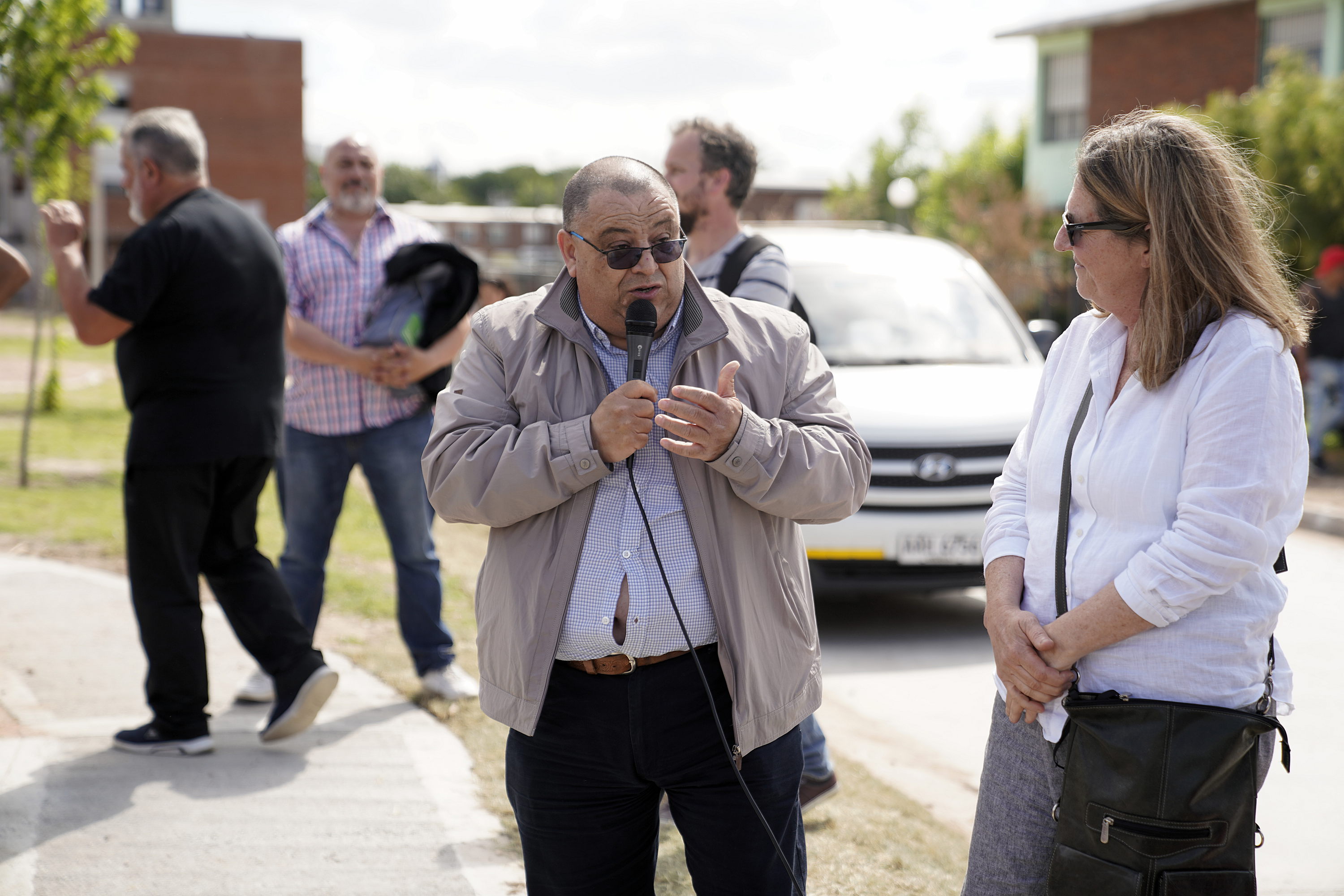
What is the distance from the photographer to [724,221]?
426 centimetres

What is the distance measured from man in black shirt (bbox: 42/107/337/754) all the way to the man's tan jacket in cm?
211

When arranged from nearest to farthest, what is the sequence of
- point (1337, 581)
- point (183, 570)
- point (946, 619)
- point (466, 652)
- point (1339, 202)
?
1. point (183, 570)
2. point (466, 652)
3. point (946, 619)
4. point (1337, 581)
5. point (1339, 202)

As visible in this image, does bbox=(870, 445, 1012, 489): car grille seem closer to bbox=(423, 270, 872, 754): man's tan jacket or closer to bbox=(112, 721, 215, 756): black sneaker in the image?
bbox=(112, 721, 215, 756): black sneaker

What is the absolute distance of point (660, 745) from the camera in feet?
8.59

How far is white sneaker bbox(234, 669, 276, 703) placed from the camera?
5.27 metres

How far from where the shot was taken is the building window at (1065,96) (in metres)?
31.4

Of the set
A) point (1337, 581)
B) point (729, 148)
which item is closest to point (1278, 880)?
point (729, 148)

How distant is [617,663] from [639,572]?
0.20 metres

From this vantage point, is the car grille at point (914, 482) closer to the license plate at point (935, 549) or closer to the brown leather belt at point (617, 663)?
the license plate at point (935, 549)

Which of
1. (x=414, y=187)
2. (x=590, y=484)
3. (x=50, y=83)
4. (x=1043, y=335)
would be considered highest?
(x=414, y=187)

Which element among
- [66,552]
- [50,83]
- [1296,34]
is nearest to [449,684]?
[66,552]

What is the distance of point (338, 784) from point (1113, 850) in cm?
293

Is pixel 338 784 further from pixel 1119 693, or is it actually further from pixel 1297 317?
pixel 1297 317

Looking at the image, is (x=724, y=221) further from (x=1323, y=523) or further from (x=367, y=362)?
(x=1323, y=523)
